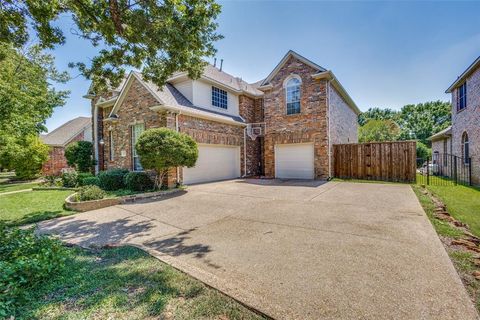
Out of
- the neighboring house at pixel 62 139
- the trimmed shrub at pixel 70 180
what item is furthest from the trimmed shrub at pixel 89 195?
the neighboring house at pixel 62 139

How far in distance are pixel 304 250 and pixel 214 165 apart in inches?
410

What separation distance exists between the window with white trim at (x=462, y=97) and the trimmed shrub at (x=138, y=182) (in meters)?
18.1

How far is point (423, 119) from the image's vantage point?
44438 millimetres

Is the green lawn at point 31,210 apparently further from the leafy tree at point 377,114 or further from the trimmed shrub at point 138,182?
the leafy tree at point 377,114

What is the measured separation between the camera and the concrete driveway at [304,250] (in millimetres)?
2459

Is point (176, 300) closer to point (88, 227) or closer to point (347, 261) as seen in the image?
point (347, 261)

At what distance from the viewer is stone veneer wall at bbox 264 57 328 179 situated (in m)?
13.1

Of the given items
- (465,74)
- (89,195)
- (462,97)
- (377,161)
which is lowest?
(89,195)

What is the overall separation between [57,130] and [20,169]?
12.5 metres

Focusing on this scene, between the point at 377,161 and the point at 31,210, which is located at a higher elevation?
the point at 377,161

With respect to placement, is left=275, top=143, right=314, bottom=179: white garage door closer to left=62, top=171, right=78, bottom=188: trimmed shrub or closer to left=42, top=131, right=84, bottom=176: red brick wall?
left=62, top=171, right=78, bottom=188: trimmed shrub

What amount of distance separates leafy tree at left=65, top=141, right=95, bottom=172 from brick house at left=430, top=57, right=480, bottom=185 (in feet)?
75.1

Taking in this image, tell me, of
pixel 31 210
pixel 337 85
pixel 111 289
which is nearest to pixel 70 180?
pixel 31 210

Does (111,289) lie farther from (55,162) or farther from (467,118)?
(55,162)
